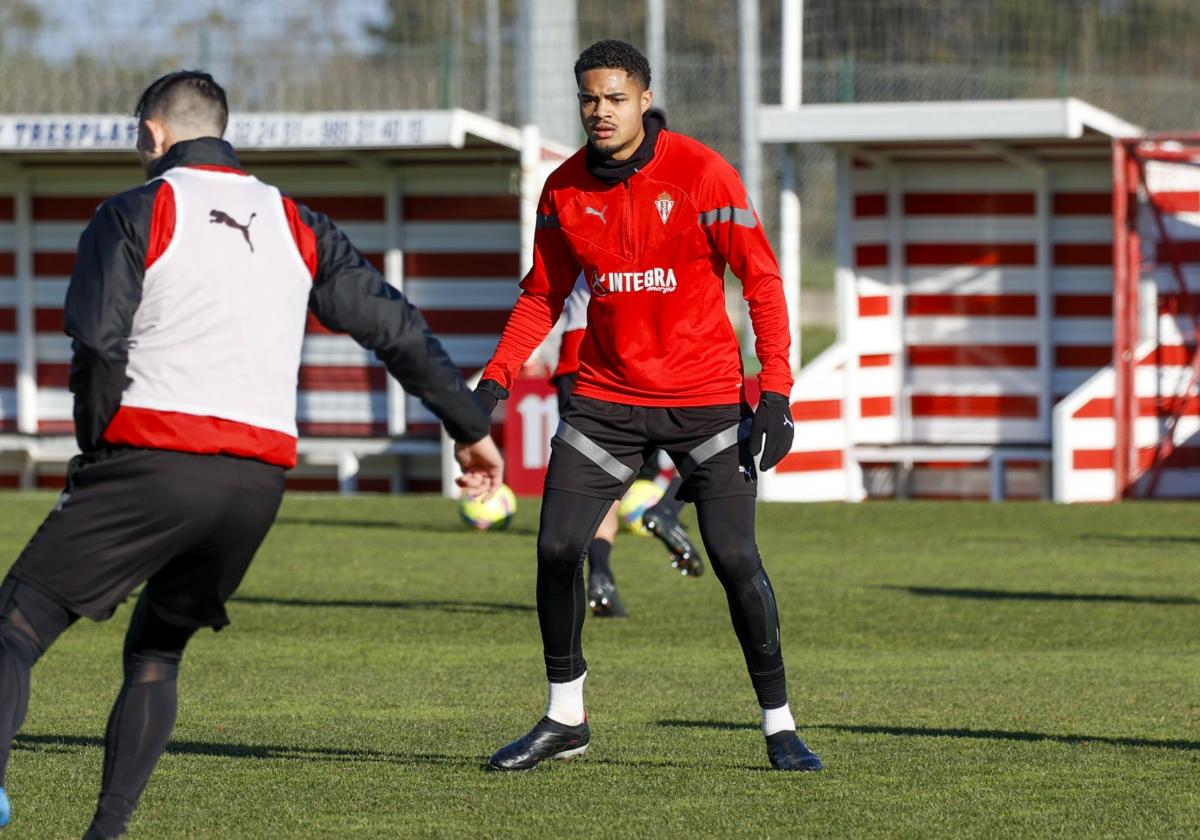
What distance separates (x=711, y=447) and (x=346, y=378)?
1598 centimetres

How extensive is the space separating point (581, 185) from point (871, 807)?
6.42 ft

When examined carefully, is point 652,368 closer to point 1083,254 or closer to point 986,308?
point 1083,254

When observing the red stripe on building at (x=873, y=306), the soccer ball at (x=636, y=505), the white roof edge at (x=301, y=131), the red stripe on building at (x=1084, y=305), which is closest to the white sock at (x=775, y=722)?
the soccer ball at (x=636, y=505)

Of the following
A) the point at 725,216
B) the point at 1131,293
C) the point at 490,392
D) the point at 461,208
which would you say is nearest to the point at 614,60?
the point at 725,216

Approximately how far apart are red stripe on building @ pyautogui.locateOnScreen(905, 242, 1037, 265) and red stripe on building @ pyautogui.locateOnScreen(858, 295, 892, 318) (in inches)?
19.2

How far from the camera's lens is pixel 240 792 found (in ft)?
19.8

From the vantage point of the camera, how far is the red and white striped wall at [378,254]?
2183 centimetres

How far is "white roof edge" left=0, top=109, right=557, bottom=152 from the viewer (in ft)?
65.2

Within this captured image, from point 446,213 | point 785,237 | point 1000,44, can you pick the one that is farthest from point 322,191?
point 1000,44

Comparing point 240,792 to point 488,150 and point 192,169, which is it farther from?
point 488,150

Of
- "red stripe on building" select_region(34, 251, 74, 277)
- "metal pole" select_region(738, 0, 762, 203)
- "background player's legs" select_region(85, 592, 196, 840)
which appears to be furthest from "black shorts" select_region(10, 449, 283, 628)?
"red stripe on building" select_region(34, 251, 74, 277)

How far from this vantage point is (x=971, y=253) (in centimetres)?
2117

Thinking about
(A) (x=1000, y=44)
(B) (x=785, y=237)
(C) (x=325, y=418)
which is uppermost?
(A) (x=1000, y=44)

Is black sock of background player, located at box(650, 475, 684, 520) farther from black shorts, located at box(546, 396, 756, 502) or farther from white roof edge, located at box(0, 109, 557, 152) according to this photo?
white roof edge, located at box(0, 109, 557, 152)
